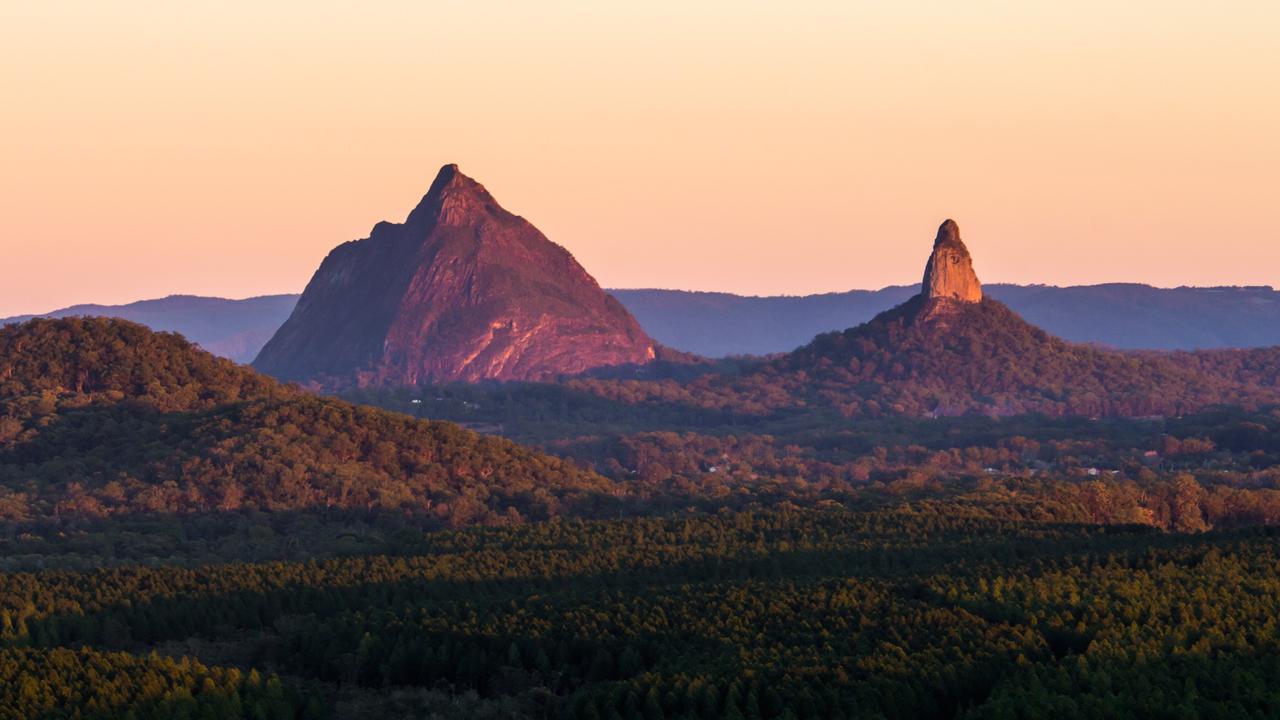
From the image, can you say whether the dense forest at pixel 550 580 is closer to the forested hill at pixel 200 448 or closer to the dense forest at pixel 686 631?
the dense forest at pixel 686 631

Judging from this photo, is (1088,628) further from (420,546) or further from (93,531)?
(93,531)

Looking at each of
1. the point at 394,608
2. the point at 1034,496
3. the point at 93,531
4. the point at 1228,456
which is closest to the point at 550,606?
the point at 394,608

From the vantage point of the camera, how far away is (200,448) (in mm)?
154125

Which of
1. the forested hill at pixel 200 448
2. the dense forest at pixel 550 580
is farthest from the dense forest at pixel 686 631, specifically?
the forested hill at pixel 200 448

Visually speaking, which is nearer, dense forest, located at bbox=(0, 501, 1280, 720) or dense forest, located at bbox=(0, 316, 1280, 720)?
dense forest, located at bbox=(0, 501, 1280, 720)

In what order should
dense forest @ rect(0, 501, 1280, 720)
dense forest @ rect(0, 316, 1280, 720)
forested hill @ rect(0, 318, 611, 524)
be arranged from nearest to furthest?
dense forest @ rect(0, 501, 1280, 720)
dense forest @ rect(0, 316, 1280, 720)
forested hill @ rect(0, 318, 611, 524)

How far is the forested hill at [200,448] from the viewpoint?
14562 centimetres

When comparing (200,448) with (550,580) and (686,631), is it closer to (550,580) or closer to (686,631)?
(550,580)

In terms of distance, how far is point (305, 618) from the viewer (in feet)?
293

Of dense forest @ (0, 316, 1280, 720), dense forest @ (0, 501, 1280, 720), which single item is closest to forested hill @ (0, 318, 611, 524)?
dense forest @ (0, 316, 1280, 720)

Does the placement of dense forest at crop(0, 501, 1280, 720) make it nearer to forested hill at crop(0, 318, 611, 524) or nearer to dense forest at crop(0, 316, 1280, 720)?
dense forest at crop(0, 316, 1280, 720)

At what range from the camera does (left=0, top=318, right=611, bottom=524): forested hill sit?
145625 millimetres

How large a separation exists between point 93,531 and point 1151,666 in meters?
83.1

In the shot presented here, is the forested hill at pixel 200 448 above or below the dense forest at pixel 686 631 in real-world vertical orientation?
above
